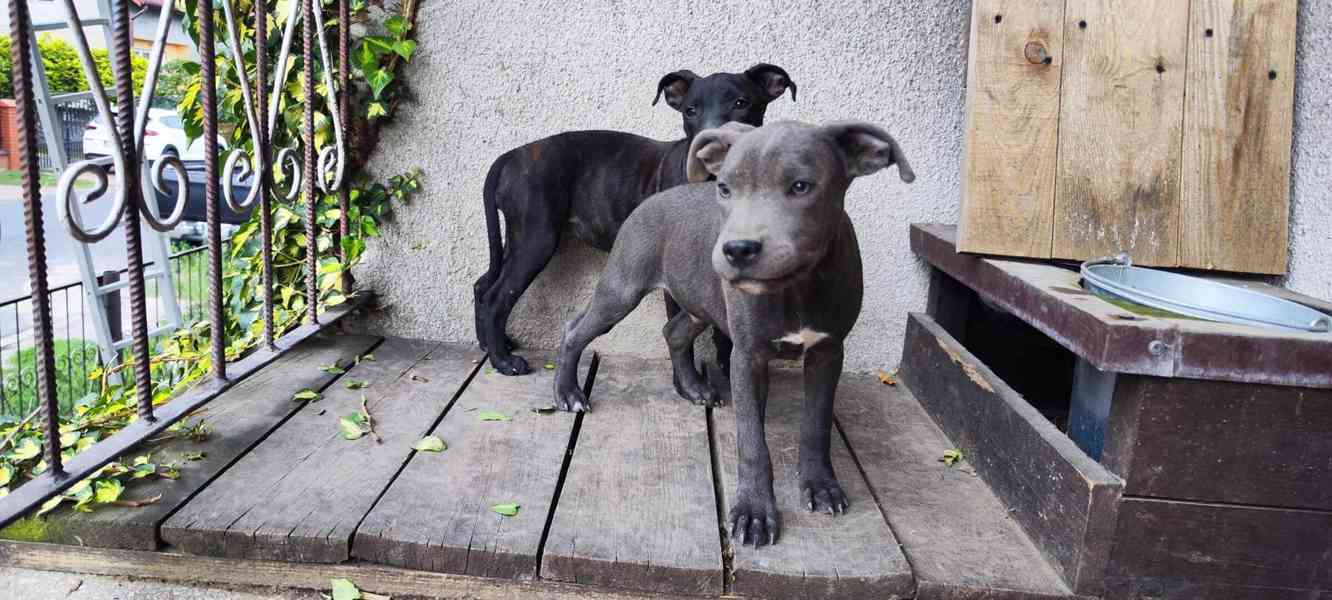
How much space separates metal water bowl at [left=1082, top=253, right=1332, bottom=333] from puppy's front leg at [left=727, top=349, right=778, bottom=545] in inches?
40.2

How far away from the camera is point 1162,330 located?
202cm

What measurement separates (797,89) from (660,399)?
160 centimetres

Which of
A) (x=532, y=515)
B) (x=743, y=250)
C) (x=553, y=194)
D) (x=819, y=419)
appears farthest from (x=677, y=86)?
(x=532, y=515)

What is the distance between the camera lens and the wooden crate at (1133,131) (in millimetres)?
3133

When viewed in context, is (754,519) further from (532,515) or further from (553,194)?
(553,194)

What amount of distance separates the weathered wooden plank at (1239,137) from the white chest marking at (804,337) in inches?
60.6

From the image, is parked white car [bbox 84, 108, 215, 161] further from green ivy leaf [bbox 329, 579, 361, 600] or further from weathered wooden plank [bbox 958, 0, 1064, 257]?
weathered wooden plank [bbox 958, 0, 1064, 257]

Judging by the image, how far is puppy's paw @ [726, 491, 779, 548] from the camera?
2.36m

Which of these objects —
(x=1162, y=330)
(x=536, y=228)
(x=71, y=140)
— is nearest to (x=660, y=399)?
(x=536, y=228)

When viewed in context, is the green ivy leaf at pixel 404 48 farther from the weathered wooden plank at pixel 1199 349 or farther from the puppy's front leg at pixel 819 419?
the weathered wooden plank at pixel 1199 349

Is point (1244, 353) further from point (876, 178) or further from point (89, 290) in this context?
point (89, 290)

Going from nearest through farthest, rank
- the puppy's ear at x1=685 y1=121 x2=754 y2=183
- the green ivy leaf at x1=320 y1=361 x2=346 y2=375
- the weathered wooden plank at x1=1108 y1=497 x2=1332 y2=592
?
the weathered wooden plank at x1=1108 y1=497 x2=1332 y2=592 < the puppy's ear at x1=685 y1=121 x2=754 y2=183 < the green ivy leaf at x1=320 y1=361 x2=346 y2=375

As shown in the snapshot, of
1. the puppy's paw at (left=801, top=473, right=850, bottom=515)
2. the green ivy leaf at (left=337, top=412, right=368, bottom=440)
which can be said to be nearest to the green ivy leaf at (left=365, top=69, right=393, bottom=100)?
the green ivy leaf at (left=337, top=412, right=368, bottom=440)

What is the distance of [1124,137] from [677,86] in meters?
1.76
